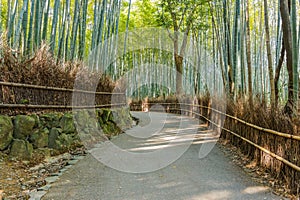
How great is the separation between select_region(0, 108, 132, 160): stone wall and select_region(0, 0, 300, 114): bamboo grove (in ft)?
3.49

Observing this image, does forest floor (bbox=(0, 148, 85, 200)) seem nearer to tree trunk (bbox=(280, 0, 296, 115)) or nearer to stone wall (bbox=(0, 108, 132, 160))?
Result: stone wall (bbox=(0, 108, 132, 160))

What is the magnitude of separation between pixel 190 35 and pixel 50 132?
11547mm

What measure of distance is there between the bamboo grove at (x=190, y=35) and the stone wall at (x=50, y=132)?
3.49 feet

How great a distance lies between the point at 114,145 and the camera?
4996mm

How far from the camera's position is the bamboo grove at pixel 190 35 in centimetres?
436

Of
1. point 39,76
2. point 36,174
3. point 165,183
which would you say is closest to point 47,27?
point 39,76

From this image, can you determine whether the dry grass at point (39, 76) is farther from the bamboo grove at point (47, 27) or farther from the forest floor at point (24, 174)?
the forest floor at point (24, 174)

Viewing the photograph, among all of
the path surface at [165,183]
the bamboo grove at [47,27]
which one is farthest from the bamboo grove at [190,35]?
the path surface at [165,183]

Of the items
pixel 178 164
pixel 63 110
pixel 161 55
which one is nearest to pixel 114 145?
pixel 63 110

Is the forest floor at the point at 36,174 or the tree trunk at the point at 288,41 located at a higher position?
the tree trunk at the point at 288,41

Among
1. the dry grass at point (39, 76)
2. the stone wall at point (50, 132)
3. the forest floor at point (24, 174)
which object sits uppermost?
the dry grass at point (39, 76)

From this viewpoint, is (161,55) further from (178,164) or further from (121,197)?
(121,197)

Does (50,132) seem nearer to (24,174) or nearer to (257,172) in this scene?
(24,174)

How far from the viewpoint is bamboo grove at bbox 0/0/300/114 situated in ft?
14.3
